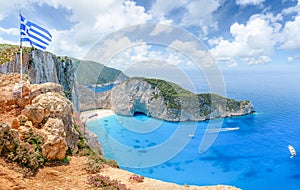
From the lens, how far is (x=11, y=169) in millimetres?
7023

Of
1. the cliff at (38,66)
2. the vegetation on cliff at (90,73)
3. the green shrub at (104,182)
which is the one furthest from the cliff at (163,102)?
the green shrub at (104,182)

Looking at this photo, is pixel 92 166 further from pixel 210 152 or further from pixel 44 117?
pixel 210 152

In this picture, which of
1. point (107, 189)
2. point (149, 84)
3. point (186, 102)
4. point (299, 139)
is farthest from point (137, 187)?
point (149, 84)

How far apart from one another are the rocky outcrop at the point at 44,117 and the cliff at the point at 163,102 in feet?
171

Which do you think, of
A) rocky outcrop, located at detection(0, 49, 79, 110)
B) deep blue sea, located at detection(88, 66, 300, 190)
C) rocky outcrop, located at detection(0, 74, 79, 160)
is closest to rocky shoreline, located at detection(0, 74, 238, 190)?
rocky outcrop, located at detection(0, 74, 79, 160)

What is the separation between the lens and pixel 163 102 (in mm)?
66875

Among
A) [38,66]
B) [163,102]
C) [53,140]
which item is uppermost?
[38,66]

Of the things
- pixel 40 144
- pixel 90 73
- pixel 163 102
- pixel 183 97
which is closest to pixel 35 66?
pixel 40 144

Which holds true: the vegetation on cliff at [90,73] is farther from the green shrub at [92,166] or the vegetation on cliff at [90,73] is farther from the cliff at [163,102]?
the green shrub at [92,166]

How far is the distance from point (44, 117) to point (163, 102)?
5755cm

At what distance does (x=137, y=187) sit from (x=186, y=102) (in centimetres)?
5932

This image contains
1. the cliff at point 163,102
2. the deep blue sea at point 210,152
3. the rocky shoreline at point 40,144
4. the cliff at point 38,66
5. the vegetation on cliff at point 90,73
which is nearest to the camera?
the rocky shoreline at point 40,144

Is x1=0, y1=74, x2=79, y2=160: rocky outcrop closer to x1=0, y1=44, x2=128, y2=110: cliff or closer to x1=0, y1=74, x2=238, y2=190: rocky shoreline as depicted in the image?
x1=0, y1=74, x2=238, y2=190: rocky shoreline

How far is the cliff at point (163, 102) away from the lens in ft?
212
